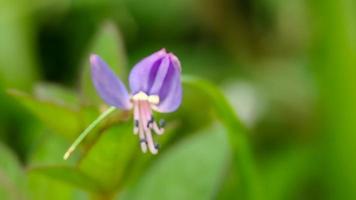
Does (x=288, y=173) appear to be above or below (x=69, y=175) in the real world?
above

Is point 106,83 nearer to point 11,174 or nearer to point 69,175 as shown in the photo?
point 69,175

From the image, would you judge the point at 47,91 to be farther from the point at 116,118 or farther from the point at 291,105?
the point at 291,105

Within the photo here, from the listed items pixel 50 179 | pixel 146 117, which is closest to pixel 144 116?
pixel 146 117

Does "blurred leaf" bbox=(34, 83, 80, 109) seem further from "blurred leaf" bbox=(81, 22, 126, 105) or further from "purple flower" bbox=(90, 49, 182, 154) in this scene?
"purple flower" bbox=(90, 49, 182, 154)

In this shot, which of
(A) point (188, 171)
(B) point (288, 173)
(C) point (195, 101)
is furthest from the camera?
(C) point (195, 101)

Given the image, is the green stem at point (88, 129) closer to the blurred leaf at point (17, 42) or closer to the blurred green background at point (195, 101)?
the blurred green background at point (195, 101)

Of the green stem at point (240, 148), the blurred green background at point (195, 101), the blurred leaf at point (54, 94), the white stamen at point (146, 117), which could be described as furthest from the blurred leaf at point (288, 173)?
the white stamen at point (146, 117)

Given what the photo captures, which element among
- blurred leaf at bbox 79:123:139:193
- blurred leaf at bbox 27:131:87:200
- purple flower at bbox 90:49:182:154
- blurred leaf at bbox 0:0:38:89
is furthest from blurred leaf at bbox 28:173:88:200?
blurred leaf at bbox 0:0:38:89
